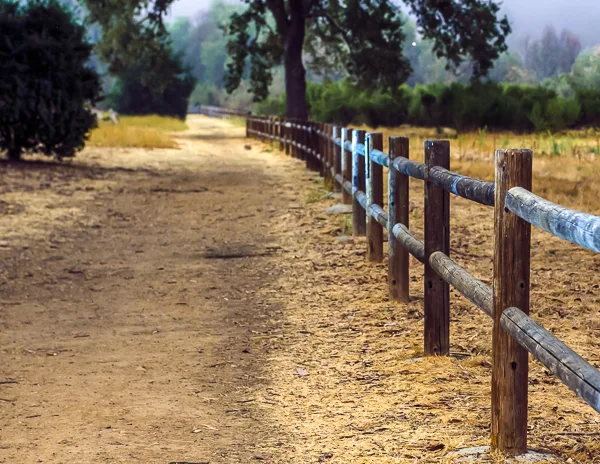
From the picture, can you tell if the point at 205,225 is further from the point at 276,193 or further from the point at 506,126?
the point at 506,126

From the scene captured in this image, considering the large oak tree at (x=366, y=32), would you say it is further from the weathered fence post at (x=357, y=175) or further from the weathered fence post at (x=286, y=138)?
the weathered fence post at (x=357, y=175)

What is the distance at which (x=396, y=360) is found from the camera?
617 cm

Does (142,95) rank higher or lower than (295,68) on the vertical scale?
lower

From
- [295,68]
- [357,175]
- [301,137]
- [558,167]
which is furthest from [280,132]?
[357,175]

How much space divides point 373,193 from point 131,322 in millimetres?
2799

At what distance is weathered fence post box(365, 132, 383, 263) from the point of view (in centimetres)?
898

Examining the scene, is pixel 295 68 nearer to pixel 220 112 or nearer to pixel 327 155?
pixel 327 155

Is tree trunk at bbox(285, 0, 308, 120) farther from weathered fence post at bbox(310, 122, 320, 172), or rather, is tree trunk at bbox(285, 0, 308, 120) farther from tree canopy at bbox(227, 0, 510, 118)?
weathered fence post at bbox(310, 122, 320, 172)

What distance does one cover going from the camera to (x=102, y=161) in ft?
75.0

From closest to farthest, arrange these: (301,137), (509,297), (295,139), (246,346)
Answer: (509,297), (246,346), (301,137), (295,139)

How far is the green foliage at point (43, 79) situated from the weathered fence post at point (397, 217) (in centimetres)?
1330

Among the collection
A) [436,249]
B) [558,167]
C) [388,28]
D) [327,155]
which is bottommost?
[558,167]

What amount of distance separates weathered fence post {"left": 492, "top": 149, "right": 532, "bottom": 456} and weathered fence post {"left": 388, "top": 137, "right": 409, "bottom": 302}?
313cm

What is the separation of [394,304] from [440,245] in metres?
1.88
